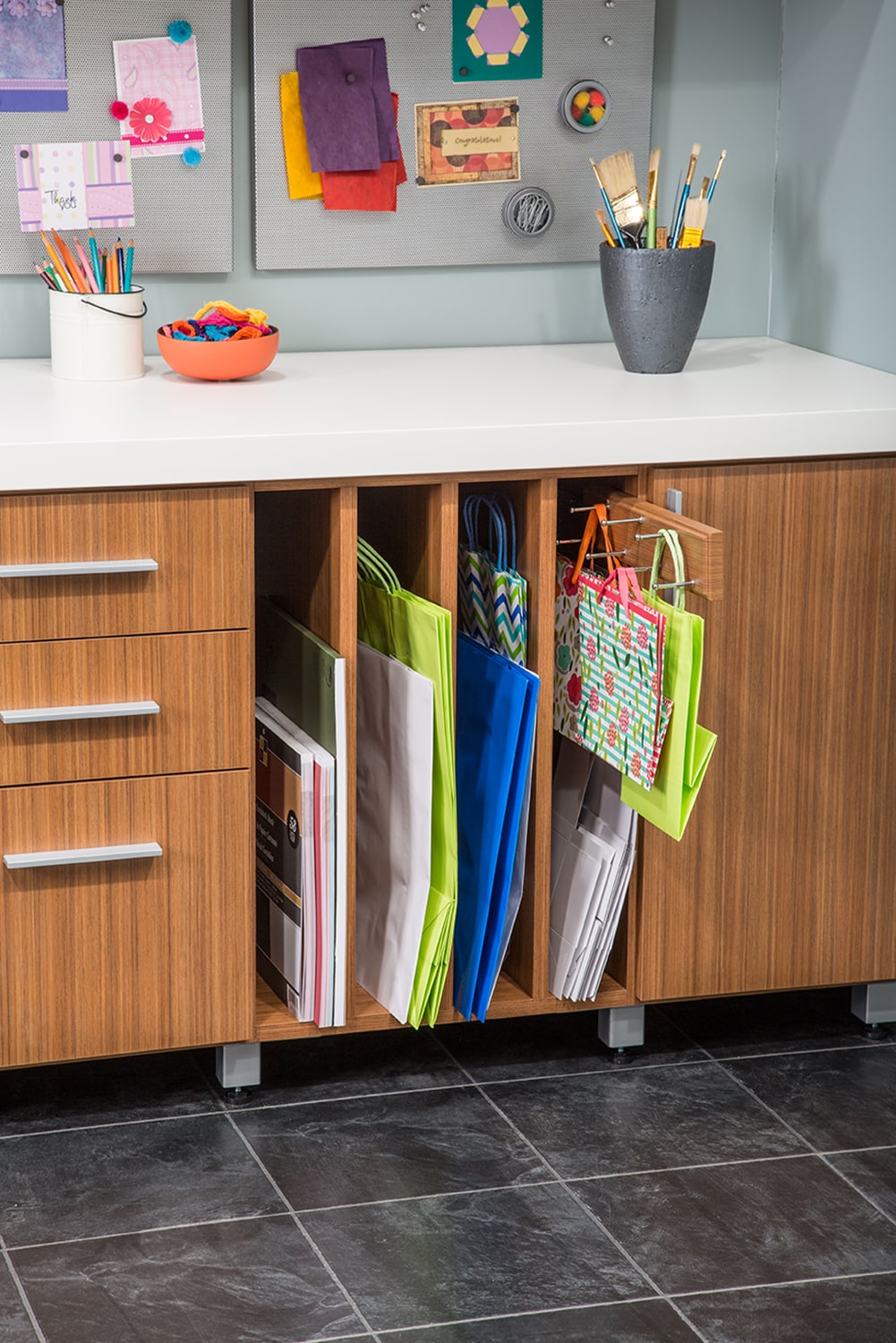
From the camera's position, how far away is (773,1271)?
192 centimetres

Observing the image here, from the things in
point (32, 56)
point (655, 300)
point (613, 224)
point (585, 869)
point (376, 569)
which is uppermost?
point (32, 56)

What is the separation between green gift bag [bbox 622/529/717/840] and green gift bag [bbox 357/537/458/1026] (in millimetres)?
258

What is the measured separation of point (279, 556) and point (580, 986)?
76 cm

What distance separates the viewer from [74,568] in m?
1.98

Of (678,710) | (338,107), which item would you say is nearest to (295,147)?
(338,107)

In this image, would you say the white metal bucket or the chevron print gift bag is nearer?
the chevron print gift bag

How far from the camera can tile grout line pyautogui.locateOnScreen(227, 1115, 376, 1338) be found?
183cm

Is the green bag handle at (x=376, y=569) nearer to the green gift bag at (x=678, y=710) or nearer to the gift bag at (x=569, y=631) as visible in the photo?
the gift bag at (x=569, y=631)

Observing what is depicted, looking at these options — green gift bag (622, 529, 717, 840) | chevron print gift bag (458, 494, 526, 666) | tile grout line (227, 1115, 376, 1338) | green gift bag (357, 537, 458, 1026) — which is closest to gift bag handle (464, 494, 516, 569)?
chevron print gift bag (458, 494, 526, 666)

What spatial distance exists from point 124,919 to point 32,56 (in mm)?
1207

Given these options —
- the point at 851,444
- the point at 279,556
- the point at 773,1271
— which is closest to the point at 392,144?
the point at 279,556

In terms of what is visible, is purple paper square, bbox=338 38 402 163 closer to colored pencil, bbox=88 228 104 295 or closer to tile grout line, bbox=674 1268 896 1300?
colored pencil, bbox=88 228 104 295

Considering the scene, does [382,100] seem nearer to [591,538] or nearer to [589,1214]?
[591,538]

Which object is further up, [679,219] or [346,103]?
[346,103]
